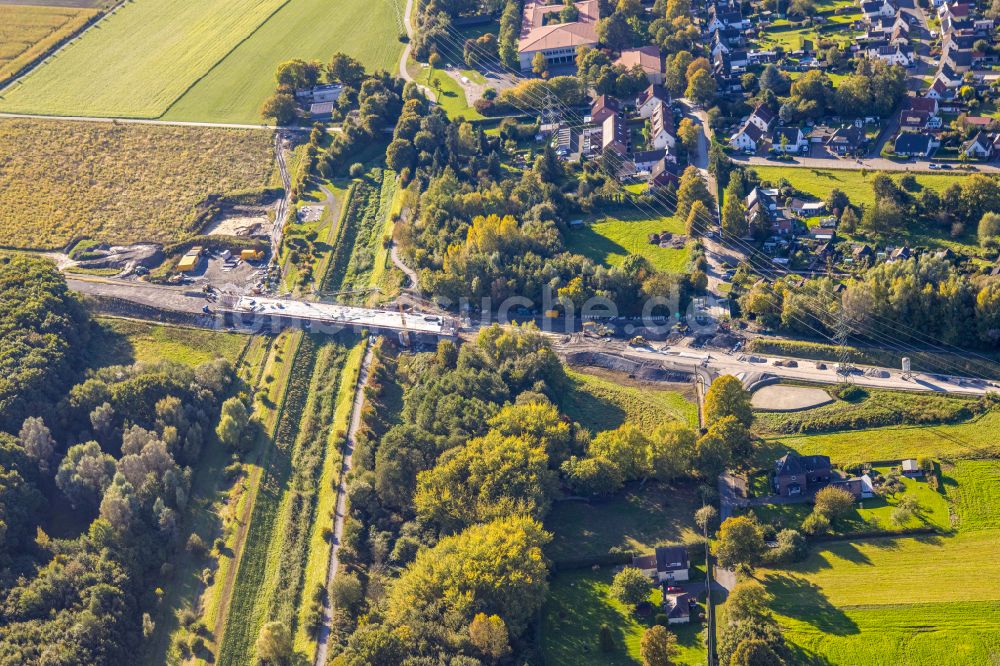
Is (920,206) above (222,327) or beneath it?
above

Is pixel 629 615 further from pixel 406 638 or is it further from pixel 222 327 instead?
pixel 222 327

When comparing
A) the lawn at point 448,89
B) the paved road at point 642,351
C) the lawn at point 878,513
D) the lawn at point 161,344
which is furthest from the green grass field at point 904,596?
the lawn at point 448,89

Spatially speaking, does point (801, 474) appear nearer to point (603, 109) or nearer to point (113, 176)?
point (603, 109)

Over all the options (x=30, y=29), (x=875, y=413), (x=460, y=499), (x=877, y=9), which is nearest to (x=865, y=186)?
(x=875, y=413)

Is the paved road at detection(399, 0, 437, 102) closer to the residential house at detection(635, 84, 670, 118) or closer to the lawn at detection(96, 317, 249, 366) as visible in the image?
the residential house at detection(635, 84, 670, 118)

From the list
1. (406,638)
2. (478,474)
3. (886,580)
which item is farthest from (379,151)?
(886,580)
